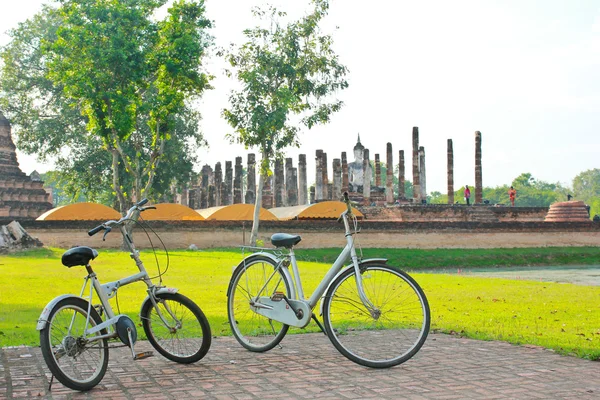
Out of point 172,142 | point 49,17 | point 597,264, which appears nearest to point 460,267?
point 597,264

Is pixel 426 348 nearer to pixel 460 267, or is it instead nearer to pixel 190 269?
pixel 190 269

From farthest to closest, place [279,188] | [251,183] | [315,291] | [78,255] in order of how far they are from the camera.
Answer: [279,188]
[251,183]
[315,291]
[78,255]

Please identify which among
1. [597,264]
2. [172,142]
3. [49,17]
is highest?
[49,17]

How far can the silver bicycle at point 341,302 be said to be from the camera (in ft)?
17.7

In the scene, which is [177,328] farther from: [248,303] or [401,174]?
[401,174]

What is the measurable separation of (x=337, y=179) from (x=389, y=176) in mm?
4229

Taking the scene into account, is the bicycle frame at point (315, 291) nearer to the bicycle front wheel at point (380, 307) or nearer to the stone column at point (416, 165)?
the bicycle front wheel at point (380, 307)

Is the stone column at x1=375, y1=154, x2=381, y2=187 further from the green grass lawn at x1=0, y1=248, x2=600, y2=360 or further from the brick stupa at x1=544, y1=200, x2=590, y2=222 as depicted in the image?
the green grass lawn at x1=0, y1=248, x2=600, y2=360

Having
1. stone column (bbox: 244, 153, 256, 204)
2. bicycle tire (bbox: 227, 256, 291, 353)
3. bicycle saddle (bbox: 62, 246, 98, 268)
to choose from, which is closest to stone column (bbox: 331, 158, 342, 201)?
stone column (bbox: 244, 153, 256, 204)

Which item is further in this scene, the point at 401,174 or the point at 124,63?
the point at 401,174

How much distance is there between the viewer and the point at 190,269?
1797cm

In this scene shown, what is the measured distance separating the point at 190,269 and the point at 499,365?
13.3 meters

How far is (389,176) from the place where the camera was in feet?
154

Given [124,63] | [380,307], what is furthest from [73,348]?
[124,63]
